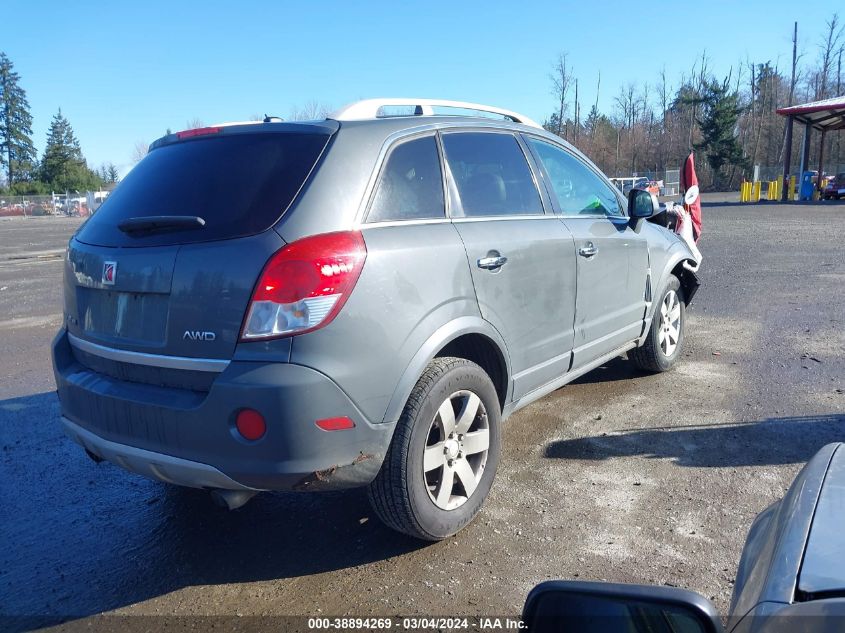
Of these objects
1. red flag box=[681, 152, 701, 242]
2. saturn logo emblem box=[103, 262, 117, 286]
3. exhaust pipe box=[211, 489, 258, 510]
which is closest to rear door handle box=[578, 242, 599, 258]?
exhaust pipe box=[211, 489, 258, 510]

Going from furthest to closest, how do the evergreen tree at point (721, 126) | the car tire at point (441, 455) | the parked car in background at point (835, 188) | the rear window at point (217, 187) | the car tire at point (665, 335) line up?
the evergreen tree at point (721, 126)
the parked car in background at point (835, 188)
the car tire at point (665, 335)
the car tire at point (441, 455)
the rear window at point (217, 187)

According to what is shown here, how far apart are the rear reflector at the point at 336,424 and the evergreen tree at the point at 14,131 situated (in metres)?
99.2

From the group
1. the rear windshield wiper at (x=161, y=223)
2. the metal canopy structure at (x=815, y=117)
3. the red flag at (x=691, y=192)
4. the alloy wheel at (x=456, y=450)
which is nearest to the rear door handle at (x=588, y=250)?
the alloy wheel at (x=456, y=450)

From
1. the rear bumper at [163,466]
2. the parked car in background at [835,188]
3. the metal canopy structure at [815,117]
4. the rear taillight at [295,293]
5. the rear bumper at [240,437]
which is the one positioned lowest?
the rear bumper at [163,466]

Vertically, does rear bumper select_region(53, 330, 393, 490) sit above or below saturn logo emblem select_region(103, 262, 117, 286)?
below

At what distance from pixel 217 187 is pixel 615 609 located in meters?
2.35

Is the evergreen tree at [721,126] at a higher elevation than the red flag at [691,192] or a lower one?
higher

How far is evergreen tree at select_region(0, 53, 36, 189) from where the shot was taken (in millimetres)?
86938

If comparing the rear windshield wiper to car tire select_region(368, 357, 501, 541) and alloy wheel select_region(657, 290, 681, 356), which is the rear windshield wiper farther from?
alloy wheel select_region(657, 290, 681, 356)

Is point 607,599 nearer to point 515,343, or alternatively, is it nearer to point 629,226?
point 515,343

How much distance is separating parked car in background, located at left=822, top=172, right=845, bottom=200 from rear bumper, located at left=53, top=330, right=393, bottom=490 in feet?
128

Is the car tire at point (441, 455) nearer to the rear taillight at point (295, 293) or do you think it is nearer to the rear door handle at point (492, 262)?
the rear door handle at point (492, 262)

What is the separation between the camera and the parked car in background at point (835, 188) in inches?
1352

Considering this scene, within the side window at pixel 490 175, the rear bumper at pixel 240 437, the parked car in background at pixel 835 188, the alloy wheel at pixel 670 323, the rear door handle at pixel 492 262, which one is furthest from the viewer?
the parked car in background at pixel 835 188
